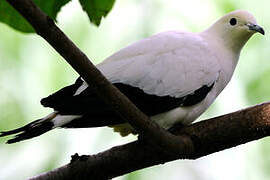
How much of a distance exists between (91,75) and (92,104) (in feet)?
2.21

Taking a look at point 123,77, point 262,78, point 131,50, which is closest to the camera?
point 123,77

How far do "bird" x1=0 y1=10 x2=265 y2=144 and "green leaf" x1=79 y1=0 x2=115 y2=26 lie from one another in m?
0.43

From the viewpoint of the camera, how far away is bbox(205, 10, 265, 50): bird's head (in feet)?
12.1

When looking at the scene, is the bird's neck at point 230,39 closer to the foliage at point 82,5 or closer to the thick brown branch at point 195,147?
the thick brown branch at point 195,147

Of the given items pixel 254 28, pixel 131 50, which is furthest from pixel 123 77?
pixel 254 28

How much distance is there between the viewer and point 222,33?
374cm

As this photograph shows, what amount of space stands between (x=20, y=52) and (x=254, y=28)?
7.00ft

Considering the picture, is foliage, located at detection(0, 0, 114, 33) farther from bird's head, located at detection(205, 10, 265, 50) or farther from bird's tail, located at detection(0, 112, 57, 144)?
bird's head, located at detection(205, 10, 265, 50)

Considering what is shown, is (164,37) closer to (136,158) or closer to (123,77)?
(123,77)

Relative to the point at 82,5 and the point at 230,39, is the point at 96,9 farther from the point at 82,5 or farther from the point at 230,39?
the point at 230,39

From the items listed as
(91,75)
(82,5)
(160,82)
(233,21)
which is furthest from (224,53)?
(91,75)

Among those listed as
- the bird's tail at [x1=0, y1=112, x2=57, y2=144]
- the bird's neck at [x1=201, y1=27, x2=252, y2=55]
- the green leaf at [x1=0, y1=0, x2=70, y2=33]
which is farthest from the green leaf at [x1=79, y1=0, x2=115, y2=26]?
the bird's neck at [x1=201, y1=27, x2=252, y2=55]

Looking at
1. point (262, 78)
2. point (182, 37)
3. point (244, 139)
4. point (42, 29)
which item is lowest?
point (262, 78)

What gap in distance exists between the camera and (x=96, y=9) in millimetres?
2594
